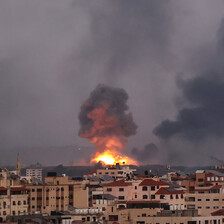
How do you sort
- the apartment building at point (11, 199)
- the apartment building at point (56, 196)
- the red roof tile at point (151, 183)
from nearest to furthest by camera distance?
the apartment building at point (11, 199) → the apartment building at point (56, 196) → the red roof tile at point (151, 183)

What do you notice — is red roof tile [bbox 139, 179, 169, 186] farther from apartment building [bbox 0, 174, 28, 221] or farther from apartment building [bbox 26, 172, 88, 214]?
apartment building [bbox 0, 174, 28, 221]

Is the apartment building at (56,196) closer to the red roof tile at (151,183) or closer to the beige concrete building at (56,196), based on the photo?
the beige concrete building at (56,196)

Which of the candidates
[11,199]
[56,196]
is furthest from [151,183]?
[11,199]

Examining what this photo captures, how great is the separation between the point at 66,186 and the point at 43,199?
519 centimetres

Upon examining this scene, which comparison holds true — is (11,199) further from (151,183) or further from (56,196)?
(151,183)

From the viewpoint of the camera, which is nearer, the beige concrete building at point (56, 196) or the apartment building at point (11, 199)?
the apartment building at point (11, 199)

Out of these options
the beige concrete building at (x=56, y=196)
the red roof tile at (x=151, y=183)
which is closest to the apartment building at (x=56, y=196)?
the beige concrete building at (x=56, y=196)

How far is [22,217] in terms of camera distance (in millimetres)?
143875

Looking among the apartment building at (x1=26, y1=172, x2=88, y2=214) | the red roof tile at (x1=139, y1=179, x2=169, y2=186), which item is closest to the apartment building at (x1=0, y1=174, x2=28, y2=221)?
the apartment building at (x1=26, y1=172, x2=88, y2=214)

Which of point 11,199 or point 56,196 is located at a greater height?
point 56,196

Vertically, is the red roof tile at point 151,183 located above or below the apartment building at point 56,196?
above

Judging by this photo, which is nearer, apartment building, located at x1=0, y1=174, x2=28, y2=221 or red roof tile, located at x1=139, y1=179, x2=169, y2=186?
apartment building, located at x1=0, y1=174, x2=28, y2=221

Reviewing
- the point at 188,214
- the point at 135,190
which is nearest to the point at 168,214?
the point at 188,214

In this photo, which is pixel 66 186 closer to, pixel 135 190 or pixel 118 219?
pixel 135 190
